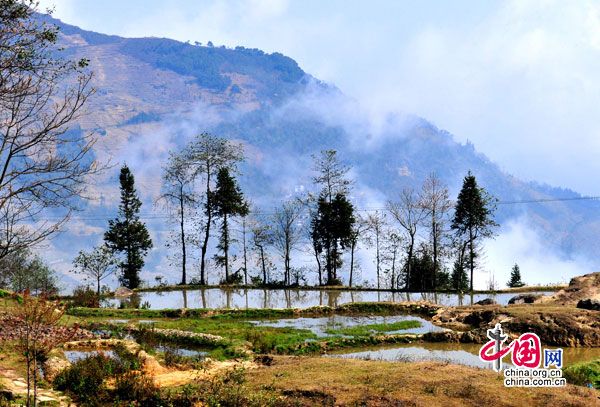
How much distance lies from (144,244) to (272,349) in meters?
36.7

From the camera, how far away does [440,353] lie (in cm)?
2125

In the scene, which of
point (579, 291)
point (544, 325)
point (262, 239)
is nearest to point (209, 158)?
point (262, 239)

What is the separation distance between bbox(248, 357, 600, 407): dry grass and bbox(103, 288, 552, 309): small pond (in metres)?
20.6

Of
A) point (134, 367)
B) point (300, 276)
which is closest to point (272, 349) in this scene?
point (134, 367)

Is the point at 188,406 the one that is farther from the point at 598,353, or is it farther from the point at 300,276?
the point at 300,276

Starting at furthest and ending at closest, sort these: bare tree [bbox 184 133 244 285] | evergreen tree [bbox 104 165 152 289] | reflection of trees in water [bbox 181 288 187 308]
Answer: bare tree [bbox 184 133 244 285], evergreen tree [bbox 104 165 152 289], reflection of trees in water [bbox 181 288 187 308]

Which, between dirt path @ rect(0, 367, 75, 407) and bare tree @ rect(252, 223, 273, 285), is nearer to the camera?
dirt path @ rect(0, 367, 75, 407)

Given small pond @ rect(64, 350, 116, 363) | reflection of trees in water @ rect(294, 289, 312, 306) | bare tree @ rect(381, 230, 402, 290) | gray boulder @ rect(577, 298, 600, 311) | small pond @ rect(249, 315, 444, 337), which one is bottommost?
small pond @ rect(249, 315, 444, 337)

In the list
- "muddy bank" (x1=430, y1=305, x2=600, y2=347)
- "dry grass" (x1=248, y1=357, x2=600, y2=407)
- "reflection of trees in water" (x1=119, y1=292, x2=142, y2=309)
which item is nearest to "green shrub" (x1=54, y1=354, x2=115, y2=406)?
"dry grass" (x1=248, y1=357, x2=600, y2=407)

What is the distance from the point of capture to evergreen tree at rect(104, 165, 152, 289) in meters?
53.1

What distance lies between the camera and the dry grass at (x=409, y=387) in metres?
11.5

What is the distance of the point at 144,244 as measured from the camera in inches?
2147

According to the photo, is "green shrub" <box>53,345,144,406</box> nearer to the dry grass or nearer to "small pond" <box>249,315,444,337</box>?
the dry grass

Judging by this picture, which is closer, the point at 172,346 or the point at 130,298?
the point at 172,346
